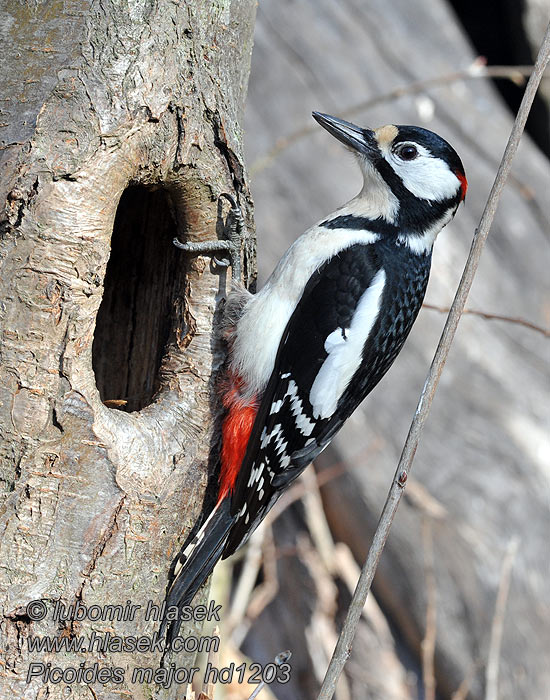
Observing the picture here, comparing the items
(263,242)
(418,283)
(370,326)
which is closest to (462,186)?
(418,283)

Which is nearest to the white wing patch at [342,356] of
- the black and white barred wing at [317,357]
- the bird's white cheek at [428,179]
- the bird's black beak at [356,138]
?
the black and white barred wing at [317,357]

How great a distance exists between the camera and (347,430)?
12.6 feet

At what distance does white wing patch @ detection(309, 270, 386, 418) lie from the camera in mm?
2322

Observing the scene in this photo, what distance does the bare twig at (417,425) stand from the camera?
4.95ft

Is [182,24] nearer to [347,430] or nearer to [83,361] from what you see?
[83,361]

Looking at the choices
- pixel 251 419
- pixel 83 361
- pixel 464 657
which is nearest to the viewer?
pixel 83 361

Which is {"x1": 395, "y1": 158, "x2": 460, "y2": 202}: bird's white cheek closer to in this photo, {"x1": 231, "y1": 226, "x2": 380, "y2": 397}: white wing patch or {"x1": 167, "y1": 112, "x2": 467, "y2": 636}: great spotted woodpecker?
{"x1": 167, "y1": 112, "x2": 467, "y2": 636}: great spotted woodpecker

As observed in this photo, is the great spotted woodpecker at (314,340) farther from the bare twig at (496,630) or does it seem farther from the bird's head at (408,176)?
the bare twig at (496,630)

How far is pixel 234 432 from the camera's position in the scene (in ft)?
7.23

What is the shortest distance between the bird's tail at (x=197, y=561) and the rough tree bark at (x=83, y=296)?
0.05 m

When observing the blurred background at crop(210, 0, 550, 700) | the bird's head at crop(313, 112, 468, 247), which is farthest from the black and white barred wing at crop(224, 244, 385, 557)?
the blurred background at crop(210, 0, 550, 700)

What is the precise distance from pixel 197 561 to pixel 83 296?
74cm

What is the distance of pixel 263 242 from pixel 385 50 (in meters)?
1.37

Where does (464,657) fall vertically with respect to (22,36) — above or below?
below
